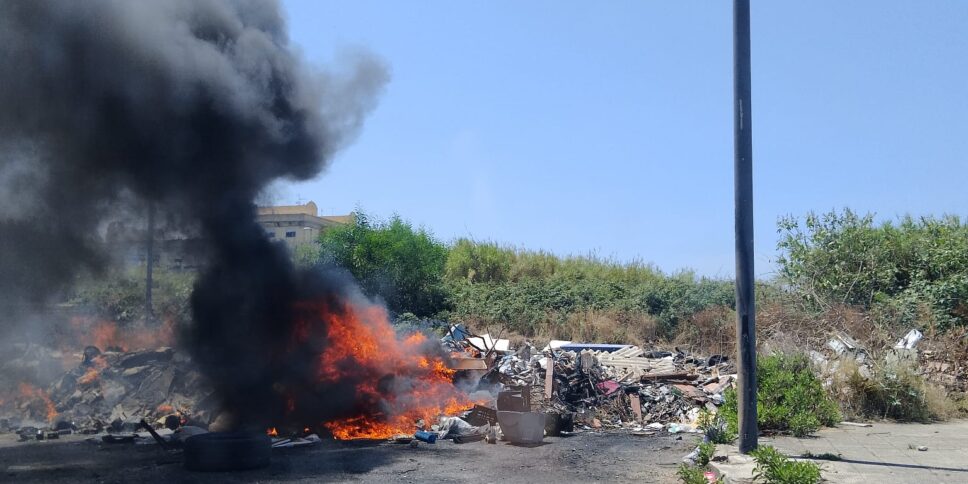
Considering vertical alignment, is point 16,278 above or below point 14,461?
above

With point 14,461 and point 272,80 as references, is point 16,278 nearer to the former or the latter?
point 14,461

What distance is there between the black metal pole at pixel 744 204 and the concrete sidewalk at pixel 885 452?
1075 millimetres

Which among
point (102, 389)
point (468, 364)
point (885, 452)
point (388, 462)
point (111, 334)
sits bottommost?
point (388, 462)

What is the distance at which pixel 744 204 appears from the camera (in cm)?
945

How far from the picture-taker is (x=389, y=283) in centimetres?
2778

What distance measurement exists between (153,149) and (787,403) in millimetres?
11090

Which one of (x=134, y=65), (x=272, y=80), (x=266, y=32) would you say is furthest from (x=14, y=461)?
(x=266, y=32)

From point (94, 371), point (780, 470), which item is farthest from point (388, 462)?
point (94, 371)

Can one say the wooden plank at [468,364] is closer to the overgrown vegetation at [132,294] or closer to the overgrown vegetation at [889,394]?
the overgrown vegetation at [132,294]

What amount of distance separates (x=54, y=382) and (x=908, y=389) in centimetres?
1735

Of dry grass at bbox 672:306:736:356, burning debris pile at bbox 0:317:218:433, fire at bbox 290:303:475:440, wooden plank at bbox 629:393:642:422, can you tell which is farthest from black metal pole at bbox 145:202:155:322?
dry grass at bbox 672:306:736:356

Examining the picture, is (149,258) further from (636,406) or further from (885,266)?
(885,266)

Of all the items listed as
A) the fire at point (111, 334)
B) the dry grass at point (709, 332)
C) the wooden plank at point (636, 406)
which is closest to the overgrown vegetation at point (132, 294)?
the fire at point (111, 334)

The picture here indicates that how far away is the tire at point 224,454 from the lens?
32.9ft
